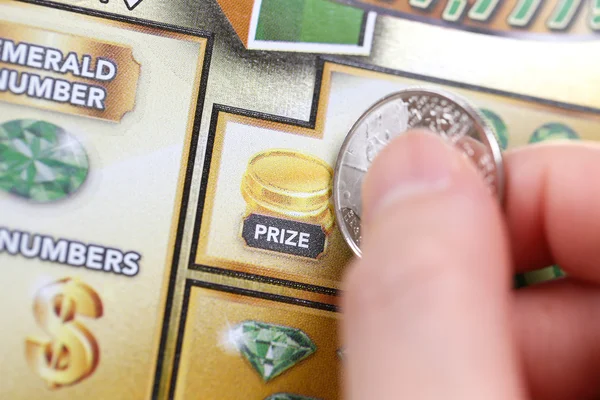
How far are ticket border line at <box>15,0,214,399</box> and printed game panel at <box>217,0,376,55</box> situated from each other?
0.18 feet

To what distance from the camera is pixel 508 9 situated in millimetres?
887

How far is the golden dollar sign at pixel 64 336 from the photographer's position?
0.84m

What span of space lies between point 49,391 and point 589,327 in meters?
0.70

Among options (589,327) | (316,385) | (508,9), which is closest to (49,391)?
(316,385)

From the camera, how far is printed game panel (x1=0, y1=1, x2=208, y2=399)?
2.75 feet

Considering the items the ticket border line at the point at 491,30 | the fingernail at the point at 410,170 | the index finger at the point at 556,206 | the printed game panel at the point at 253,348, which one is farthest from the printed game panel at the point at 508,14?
the printed game panel at the point at 253,348

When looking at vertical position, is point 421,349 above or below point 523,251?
below

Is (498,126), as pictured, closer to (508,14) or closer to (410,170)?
(508,14)

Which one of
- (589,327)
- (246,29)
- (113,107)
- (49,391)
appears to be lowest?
(49,391)

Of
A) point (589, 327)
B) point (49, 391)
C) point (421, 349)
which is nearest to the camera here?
point (421, 349)

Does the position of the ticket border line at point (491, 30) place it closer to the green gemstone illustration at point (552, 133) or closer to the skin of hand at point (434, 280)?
the green gemstone illustration at point (552, 133)

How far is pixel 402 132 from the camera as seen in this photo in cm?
80

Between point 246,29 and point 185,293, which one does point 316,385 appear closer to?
point 185,293

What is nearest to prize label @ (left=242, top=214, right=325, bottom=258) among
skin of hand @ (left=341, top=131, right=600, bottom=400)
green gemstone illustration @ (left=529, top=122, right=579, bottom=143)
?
skin of hand @ (left=341, top=131, right=600, bottom=400)
